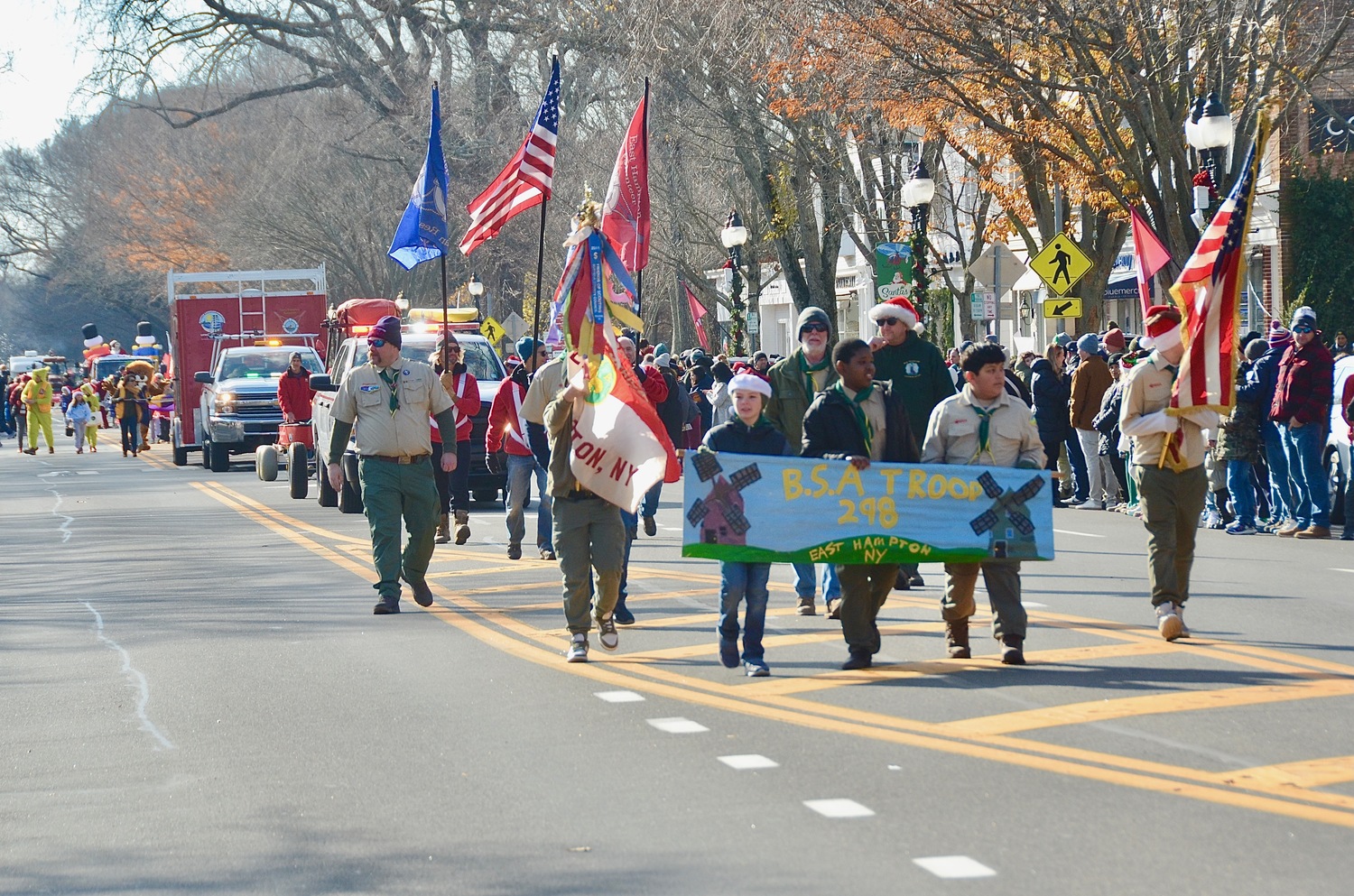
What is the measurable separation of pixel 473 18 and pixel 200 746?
3769cm

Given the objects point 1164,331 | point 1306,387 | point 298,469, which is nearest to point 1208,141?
point 1306,387

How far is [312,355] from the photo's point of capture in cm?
3259

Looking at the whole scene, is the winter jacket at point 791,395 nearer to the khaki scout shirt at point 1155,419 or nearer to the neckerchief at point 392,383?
the khaki scout shirt at point 1155,419

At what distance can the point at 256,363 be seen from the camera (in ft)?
109

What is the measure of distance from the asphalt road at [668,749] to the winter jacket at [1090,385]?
6.27m

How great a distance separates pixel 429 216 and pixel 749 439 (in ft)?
27.6

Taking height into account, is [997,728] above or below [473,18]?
below

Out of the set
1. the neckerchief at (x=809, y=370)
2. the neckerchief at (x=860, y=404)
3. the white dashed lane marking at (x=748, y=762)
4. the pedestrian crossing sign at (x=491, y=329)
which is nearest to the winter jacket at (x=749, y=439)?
the neckerchief at (x=860, y=404)

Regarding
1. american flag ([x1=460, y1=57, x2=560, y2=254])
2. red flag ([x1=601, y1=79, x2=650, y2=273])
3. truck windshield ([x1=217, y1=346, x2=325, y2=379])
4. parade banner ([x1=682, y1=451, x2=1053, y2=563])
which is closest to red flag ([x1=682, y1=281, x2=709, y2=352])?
truck windshield ([x1=217, y1=346, x2=325, y2=379])

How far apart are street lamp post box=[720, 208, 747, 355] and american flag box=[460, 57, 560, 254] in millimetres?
17158

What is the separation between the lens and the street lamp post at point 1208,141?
20188mm

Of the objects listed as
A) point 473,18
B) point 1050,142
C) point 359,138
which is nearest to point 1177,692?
point 1050,142

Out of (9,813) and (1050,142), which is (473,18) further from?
(9,813)

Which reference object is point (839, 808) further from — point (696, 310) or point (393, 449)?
point (696, 310)
